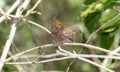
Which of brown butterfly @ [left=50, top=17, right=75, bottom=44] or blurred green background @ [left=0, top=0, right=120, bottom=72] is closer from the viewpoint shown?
brown butterfly @ [left=50, top=17, right=75, bottom=44]

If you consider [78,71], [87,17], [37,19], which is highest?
[37,19]

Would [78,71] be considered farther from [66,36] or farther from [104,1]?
[66,36]

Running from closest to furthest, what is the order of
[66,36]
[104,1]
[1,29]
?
[66,36], [104,1], [1,29]

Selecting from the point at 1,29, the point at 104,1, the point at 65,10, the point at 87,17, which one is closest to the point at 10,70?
the point at 1,29

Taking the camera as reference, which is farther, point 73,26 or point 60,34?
point 73,26

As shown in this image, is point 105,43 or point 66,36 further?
point 105,43
